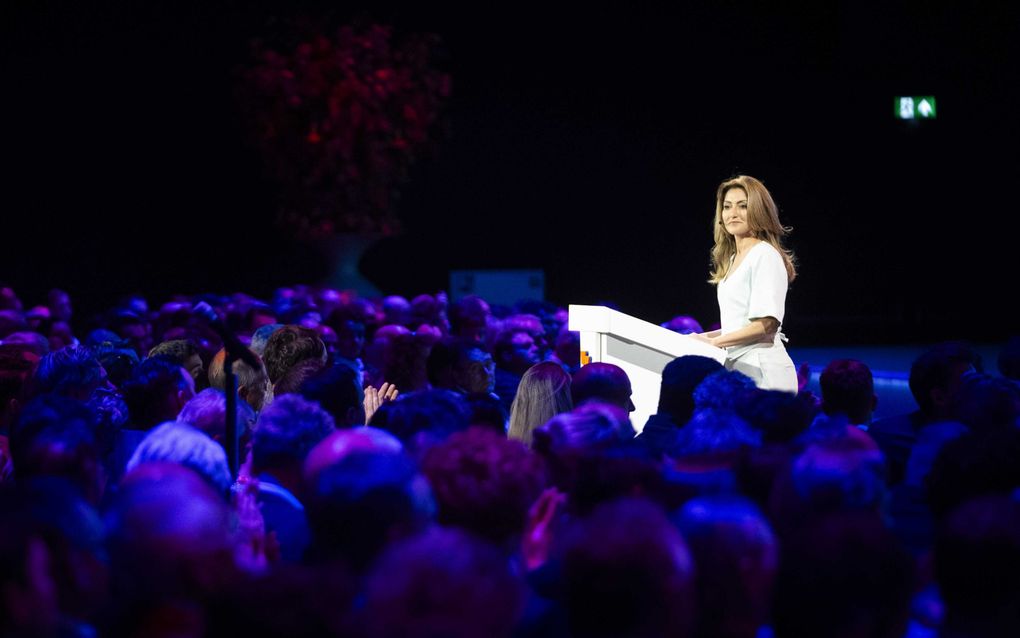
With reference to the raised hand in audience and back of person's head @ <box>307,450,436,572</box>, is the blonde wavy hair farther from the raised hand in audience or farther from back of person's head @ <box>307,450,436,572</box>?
back of person's head @ <box>307,450,436,572</box>

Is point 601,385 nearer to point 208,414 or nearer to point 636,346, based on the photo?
point 636,346

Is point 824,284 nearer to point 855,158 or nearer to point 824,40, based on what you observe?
point 855,158

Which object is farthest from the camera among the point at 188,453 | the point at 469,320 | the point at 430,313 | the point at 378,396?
the point at 430,313

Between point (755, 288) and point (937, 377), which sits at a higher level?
point (755, 288)

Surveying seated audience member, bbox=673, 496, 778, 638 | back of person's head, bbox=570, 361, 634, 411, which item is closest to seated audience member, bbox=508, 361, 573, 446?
back of person's head, bbox=570, 361, 634, 411

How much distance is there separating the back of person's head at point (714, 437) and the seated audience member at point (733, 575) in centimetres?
71

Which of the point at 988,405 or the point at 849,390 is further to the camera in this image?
the point at 849,390

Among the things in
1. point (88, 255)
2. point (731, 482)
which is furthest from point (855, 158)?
point (731, 482)

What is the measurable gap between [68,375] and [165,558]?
6.81 feet

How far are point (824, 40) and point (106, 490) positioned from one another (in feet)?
32.6

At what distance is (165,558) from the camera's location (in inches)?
67.6

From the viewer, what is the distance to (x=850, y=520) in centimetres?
178

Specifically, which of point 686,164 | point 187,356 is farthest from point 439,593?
point 686,164

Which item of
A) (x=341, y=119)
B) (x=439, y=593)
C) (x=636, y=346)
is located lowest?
(x=636, y=346)
